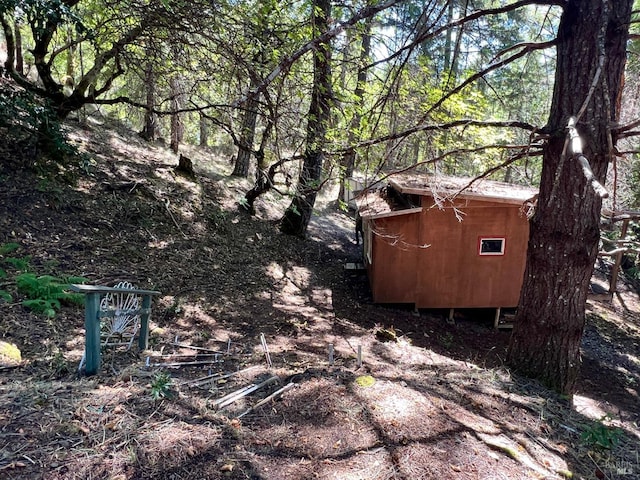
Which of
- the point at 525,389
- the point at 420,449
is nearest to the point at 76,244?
the point at 420,449

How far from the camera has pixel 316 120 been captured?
6.07 metres

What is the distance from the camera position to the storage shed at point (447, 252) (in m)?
8.31

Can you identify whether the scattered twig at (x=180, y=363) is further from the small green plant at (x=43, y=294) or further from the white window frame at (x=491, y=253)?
the white window frame at (x=491, y=253)

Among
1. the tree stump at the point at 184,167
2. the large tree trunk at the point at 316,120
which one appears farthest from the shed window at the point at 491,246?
the tree stump at the point at 184,167

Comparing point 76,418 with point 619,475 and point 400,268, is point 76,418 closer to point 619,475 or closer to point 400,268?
point 619,475

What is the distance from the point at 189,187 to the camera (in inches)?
389

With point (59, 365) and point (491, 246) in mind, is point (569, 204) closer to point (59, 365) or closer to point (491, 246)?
point (59, 365)

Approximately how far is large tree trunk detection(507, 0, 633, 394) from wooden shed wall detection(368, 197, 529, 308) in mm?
4562

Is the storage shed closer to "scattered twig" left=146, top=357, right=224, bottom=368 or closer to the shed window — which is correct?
the shed window

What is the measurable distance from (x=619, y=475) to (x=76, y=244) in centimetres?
683

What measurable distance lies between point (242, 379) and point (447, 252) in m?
6.50

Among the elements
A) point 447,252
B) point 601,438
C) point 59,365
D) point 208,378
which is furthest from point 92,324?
point 447,252

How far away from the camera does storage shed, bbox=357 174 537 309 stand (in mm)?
8312

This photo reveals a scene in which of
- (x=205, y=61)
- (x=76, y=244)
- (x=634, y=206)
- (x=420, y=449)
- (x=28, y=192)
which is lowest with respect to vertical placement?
(x=420, y=449)
